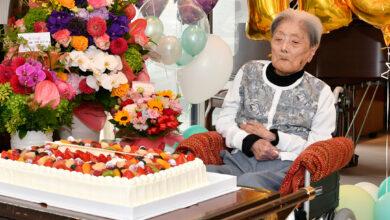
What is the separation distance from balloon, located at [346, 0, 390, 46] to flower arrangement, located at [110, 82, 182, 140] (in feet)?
5.29

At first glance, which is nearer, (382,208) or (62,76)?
(62,76)

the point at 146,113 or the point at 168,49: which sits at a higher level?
the point at 168,49

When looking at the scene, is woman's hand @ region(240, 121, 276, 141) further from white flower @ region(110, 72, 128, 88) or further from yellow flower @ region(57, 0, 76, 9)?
yellow flower @ region(57, 0, 76, 9)

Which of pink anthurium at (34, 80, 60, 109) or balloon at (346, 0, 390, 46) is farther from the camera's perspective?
balloon at (346, 0, 390, 46)

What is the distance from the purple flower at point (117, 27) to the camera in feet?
10.9

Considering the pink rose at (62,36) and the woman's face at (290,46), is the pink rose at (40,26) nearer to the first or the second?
the pink rose at (62,36)

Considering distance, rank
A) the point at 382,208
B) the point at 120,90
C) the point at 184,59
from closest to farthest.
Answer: the point at 120,90 → the point at 382,208 → the point at 184,59

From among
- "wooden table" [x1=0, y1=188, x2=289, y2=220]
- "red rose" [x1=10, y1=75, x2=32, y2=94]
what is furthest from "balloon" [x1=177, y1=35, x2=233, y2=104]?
"wooden table" [x1=0, y1=188, x2=289, y2=220]

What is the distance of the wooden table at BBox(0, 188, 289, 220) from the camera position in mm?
1883

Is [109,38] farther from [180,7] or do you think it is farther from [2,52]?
[180,7]

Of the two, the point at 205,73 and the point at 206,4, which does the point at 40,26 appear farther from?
the point at 206,4

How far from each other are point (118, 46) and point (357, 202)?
1465mm

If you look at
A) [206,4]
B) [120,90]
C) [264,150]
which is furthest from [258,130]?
[206,4]

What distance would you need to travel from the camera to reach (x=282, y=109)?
332 cm
